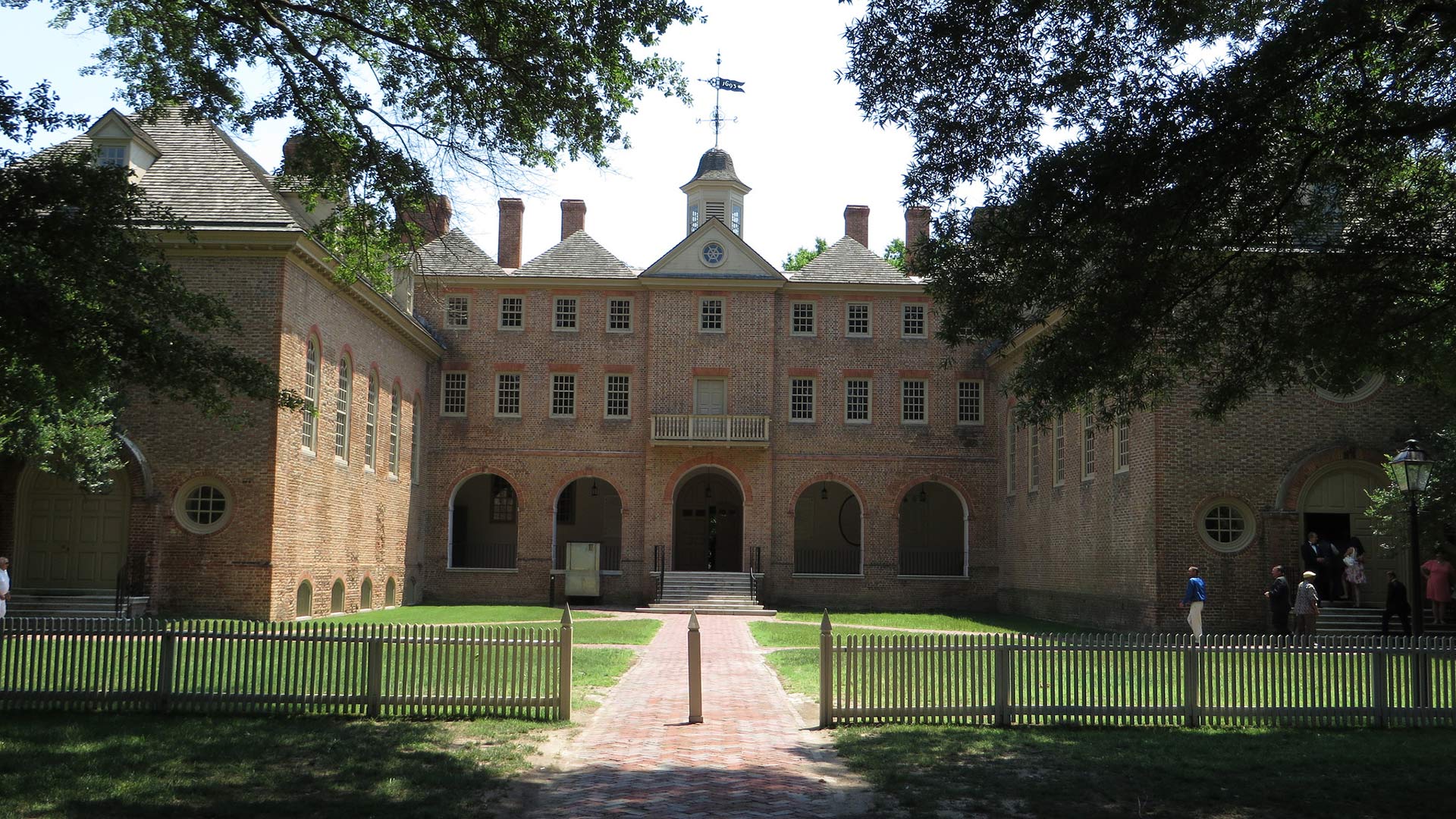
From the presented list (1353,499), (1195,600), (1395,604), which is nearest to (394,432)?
(1195,600)

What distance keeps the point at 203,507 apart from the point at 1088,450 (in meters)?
18.7

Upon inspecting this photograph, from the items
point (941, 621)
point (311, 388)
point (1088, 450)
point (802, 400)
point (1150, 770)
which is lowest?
point (941, 621)

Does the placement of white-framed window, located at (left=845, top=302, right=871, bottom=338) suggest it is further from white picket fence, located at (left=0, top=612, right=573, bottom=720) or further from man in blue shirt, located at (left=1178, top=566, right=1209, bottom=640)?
white picket fence, located at (left=0, top=612, right=573, bottom=720)

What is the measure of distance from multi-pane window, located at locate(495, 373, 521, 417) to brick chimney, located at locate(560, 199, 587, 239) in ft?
18.8

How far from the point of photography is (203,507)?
968 inches

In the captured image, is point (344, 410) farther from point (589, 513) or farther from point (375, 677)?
point (375, 677)

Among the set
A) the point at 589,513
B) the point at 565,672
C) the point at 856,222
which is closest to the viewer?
the point at 565,672

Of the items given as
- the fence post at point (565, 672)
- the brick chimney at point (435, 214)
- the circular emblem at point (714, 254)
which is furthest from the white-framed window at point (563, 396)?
the fence post at point (565, 672)

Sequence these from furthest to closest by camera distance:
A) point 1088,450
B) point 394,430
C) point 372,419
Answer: point 394,430
point 372,419
point 1088,450

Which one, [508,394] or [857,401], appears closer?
[508,394]

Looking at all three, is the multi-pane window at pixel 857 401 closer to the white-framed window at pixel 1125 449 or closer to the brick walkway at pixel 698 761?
the white-framed window at pixel 1125 449

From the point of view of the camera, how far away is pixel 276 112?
46.5ft

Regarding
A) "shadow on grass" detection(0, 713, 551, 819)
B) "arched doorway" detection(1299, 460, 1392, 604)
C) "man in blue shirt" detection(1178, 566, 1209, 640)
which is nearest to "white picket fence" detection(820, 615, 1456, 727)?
"shadow on grass" detection(0, 713, 551, 819)

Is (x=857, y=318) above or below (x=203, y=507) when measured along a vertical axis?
above
